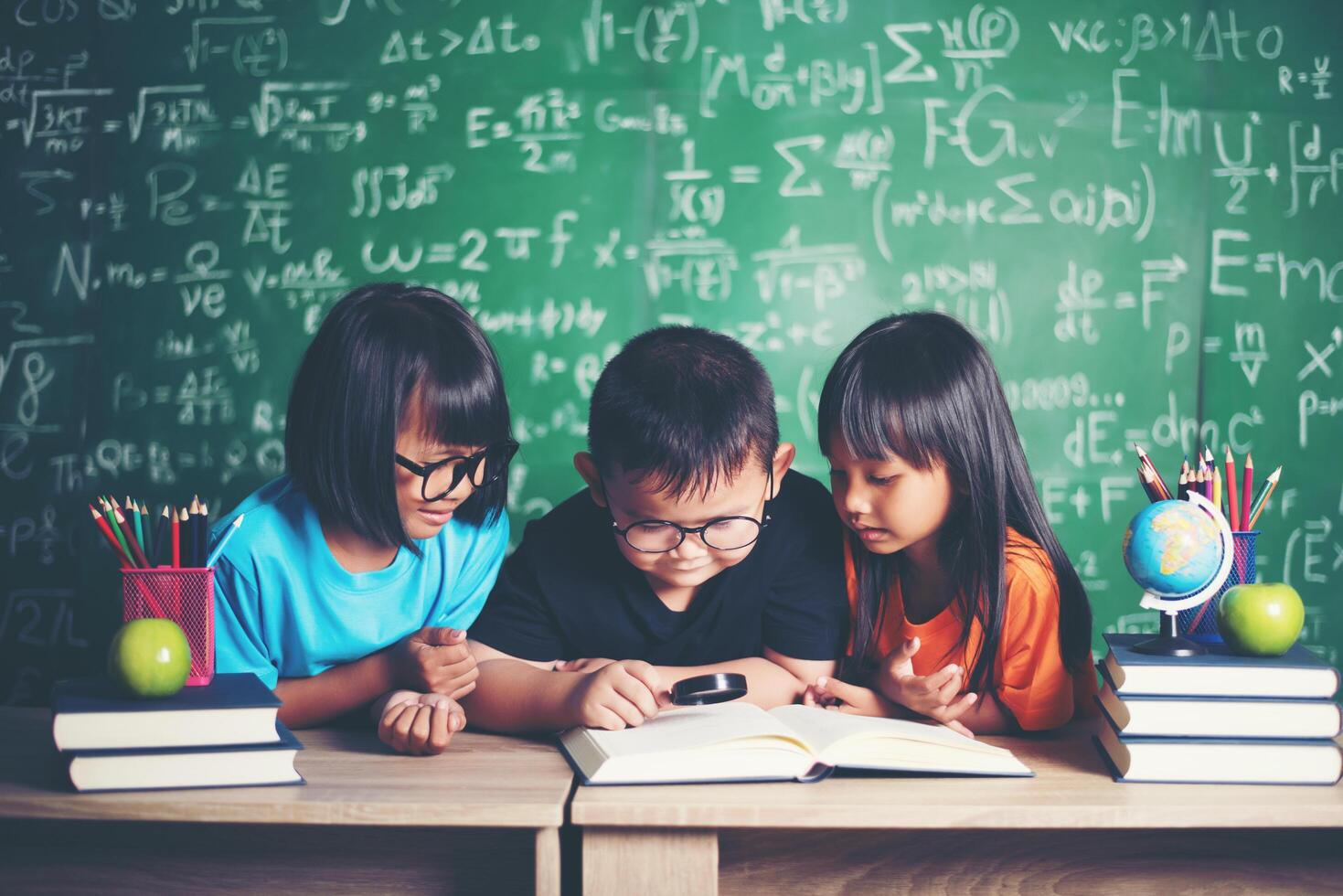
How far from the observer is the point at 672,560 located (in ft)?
4.20

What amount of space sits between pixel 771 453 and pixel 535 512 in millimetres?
1433

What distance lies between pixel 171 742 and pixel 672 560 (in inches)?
23.0

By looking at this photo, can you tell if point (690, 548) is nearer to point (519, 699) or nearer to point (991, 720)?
point (519, 699)

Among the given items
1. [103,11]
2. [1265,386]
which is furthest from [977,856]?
[103,11]

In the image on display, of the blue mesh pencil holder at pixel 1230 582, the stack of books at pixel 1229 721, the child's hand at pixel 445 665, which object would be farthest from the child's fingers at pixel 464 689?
the blue mesh pencil holder at pixel 1230 582

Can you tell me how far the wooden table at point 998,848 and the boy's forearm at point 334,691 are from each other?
0.44m

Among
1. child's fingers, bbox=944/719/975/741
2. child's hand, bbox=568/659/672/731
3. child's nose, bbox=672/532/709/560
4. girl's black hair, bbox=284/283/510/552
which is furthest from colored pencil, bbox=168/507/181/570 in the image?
child's fingers, bbox=944/719/975/741

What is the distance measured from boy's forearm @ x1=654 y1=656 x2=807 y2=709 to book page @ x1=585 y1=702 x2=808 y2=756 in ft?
0.63

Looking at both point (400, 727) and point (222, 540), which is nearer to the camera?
point (400, 727)

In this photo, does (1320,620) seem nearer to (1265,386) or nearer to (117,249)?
(1265,386)

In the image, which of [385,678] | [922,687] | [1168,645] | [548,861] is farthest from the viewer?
[385,678]

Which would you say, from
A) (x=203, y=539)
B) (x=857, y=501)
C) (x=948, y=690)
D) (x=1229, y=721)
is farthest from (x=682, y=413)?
(x=1229, y=721)

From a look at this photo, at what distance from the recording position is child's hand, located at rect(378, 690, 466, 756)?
1.10m

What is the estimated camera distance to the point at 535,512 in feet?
8.83
